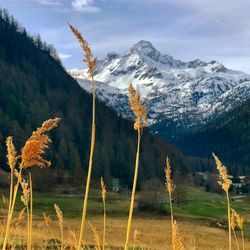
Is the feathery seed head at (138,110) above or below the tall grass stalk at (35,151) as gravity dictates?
above

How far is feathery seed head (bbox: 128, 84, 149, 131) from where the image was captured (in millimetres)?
2473

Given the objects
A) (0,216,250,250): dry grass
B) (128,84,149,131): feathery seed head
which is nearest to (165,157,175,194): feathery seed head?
(128,84,149,131): feathery seed head

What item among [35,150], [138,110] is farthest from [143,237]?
[138,110]

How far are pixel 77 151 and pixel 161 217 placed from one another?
8197 cm

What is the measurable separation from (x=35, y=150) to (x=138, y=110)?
2.05 feet

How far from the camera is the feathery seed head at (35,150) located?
261 centimetres

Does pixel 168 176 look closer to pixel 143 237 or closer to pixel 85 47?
pixel 85 47

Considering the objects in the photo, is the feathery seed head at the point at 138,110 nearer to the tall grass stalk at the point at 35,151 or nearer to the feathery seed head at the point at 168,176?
the tall grass stalk at the point at 35,151

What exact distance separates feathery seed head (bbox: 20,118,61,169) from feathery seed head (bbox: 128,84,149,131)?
510mm

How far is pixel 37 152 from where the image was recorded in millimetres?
2648

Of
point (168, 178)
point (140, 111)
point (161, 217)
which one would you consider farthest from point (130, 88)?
point (161, 217)

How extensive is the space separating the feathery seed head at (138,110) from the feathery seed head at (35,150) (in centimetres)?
51

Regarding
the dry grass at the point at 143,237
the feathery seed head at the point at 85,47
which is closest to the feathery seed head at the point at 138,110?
the feathery seed head at the point at 85,47

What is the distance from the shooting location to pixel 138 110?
2.50 m
